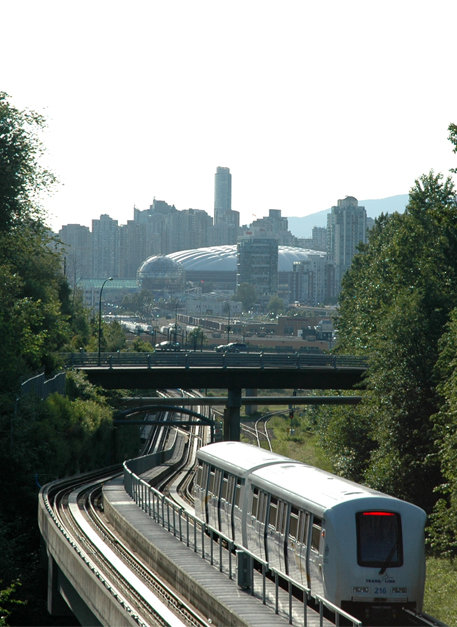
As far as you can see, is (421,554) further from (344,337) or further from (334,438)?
(344,337)

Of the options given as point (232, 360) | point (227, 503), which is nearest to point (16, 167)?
point (232, 360)

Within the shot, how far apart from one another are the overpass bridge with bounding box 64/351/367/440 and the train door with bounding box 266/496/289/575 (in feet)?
126

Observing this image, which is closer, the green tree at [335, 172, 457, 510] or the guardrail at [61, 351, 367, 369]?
the green tree at [335, 172, 457, 510]

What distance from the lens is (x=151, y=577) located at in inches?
1012

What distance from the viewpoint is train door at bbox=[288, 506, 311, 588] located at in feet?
71.3

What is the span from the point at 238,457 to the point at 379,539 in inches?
342

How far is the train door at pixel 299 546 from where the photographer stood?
21.7 meters

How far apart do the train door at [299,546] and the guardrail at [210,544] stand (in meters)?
0.33

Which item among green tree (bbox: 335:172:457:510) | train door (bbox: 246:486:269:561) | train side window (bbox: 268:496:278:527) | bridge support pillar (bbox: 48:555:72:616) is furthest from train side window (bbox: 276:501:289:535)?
green tree (bbox: 335:172:457:510)

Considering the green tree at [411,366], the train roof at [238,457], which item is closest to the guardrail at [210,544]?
the train roof at [238,457]

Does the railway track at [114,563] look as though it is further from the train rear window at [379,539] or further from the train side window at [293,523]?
the train rear window at [379,539]

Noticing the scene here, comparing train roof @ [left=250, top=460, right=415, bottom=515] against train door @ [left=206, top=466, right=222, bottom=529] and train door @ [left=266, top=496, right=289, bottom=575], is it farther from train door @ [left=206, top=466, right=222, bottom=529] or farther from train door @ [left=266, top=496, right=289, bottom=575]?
train door @ [left=206, top=466, right=222, bottom=529]

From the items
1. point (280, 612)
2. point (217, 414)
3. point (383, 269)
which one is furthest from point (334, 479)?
point (217, 414)

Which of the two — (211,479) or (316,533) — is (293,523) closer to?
(316,533)
